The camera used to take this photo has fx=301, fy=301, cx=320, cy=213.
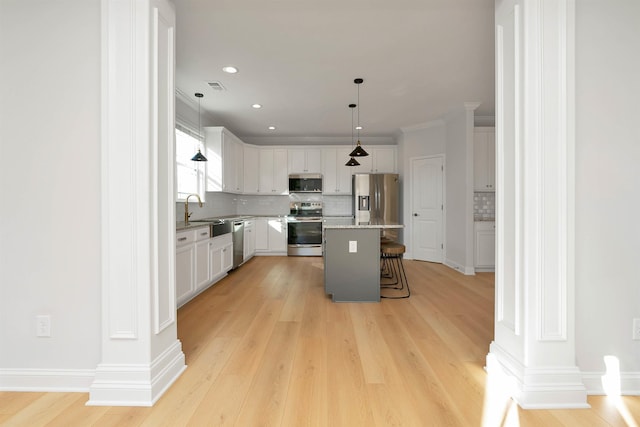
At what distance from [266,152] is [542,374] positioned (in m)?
5.90

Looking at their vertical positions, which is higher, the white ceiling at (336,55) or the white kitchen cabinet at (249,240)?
the white ceiling at (336,55)

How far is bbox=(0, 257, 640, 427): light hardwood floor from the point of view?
4.94 feet

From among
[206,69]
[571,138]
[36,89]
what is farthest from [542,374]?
[206,69]

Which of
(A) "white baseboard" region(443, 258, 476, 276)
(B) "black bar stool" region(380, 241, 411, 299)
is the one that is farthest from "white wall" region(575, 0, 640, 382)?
(A) "white baseboard" region(443, 258, 476, 276)

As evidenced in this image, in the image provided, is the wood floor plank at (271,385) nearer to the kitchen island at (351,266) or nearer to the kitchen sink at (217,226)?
the kitchen island at (351,266)

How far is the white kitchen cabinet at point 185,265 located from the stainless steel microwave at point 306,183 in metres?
3.48

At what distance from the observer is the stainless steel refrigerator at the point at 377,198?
240 inches

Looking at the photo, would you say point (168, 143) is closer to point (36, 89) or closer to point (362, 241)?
point (36, 89)

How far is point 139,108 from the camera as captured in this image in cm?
165

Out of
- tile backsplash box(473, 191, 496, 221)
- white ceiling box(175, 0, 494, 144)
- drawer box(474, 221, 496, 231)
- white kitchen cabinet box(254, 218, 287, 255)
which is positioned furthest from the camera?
white kitchen cabinet box(254, 218, 287, 255)

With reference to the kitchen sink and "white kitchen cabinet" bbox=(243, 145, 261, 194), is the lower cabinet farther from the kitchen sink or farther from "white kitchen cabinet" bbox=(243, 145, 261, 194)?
"white kitchen cabinet" bbox=(243, 145, 261, 194)

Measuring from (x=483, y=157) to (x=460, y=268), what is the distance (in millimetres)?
1878

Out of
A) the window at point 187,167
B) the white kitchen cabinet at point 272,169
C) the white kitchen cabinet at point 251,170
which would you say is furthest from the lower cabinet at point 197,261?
the white kitchen cabinet at point 272,169

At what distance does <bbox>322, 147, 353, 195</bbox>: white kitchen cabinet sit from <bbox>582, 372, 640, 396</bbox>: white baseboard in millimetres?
5217
